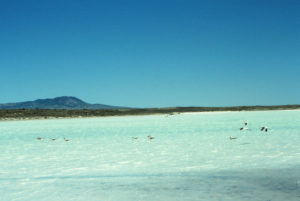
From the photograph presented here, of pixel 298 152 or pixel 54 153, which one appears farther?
pixel 54 153

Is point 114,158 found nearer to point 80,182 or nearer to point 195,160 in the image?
point 195,160

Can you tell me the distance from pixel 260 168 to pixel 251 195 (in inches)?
117

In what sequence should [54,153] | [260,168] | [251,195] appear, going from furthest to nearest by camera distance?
[54,153] → [260,168] → [251,195]

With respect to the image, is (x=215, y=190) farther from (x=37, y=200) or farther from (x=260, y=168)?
(x=37, y=200)

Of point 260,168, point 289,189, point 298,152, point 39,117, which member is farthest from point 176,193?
point 39,117

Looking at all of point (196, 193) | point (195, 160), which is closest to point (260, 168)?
point (195, 160)

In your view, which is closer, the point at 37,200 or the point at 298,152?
the point at 37,200

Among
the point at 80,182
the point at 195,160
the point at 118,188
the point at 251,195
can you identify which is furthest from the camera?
the point at 195,160

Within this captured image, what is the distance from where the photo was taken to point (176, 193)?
7527 mm

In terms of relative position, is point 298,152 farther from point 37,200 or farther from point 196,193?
point 37,200

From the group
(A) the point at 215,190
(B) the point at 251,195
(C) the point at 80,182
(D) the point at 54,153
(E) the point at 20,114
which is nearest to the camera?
(B) the point at 251,195

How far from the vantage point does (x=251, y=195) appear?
7105 mm

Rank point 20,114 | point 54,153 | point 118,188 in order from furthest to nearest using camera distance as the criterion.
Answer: point 20,114 < point 54,153 < point 118,188

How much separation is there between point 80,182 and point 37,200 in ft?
5.65
